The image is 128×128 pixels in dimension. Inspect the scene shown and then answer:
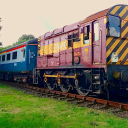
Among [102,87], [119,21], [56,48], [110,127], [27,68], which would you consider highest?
[119,21]

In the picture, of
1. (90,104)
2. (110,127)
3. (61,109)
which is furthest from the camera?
(90,104)

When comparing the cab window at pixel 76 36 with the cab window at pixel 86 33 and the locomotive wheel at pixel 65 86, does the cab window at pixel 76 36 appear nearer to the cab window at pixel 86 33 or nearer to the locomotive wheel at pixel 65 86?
the cab window at pixel 86 33

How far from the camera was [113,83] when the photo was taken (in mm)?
6688

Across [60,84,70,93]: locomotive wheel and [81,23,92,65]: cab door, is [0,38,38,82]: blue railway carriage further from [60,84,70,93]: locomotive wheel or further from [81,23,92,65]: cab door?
[81,23,92,65]: cab door

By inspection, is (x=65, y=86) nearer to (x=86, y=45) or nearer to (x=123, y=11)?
(x=86, y=45)

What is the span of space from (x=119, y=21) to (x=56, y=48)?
4.21 meters

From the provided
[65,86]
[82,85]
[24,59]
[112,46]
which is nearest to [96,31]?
[112,46]

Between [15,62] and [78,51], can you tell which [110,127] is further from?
[15,62]

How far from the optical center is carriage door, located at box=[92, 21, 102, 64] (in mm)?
6871

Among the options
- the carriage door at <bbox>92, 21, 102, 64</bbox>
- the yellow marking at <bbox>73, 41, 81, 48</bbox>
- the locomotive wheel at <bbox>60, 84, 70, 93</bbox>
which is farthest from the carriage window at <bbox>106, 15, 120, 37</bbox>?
the locomotive wheel at <bbox>60, 84, 70, 93</bbox>

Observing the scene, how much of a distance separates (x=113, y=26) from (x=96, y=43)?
96 cm

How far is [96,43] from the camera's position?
7031 millimetres

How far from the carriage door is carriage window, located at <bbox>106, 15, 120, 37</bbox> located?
17.3 inches

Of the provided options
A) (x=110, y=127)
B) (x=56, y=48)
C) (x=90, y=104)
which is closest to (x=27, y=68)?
(x=56, y=48)
